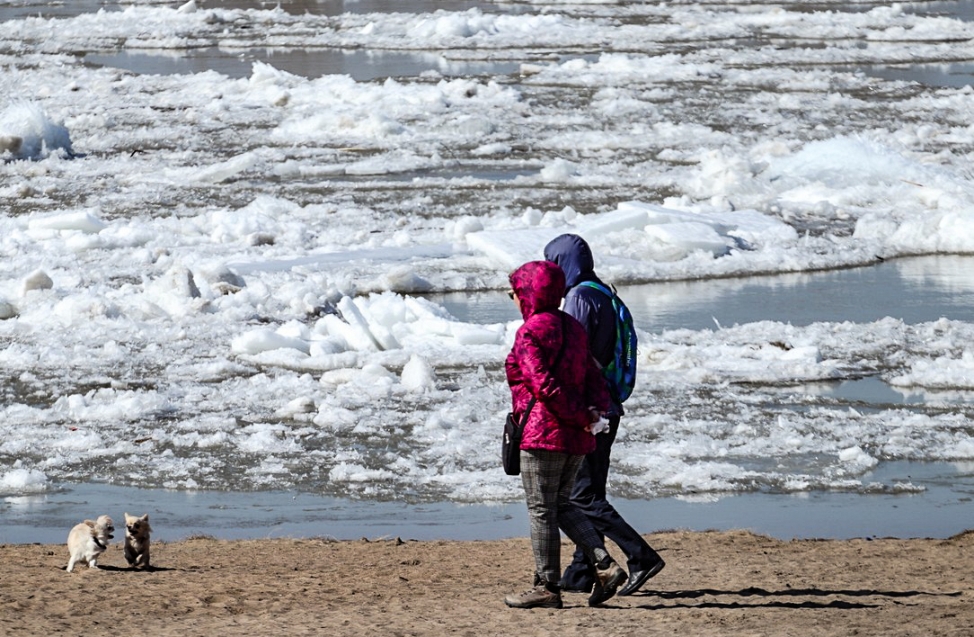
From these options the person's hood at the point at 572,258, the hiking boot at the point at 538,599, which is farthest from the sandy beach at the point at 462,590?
the person's hood at the point at 572,258

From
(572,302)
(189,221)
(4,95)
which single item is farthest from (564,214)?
(4,95)

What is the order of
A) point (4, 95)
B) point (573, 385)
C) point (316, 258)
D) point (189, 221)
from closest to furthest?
1. point (573, 385)
2. point (316, 258)
3. point (189, 221)
4. point (4, 95)

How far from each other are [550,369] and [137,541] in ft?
7.53

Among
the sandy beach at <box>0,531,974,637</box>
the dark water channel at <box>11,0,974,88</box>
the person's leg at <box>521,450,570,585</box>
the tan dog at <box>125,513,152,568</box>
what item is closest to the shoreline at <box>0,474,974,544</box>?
the sandy beach at <box>0,531,974,637</box>

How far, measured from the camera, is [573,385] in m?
5.73

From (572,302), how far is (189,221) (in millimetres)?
10993

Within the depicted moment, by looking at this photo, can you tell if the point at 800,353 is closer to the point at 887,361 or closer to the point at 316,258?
the point at 887,361

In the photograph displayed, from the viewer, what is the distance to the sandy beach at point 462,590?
5.91 meters

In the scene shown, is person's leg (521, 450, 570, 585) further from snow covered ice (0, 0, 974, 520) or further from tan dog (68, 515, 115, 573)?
snow covered ice (0, 0, 974, 520)

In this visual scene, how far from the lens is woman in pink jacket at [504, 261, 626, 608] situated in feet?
18.6

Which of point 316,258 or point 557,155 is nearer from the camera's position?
point 316,258

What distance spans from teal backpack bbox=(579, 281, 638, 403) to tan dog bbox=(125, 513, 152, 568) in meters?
2.18

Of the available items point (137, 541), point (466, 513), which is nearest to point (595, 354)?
point (137, 541)

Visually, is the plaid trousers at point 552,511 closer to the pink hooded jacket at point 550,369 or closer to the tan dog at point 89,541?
the pink hooded jacket at point 550,369
